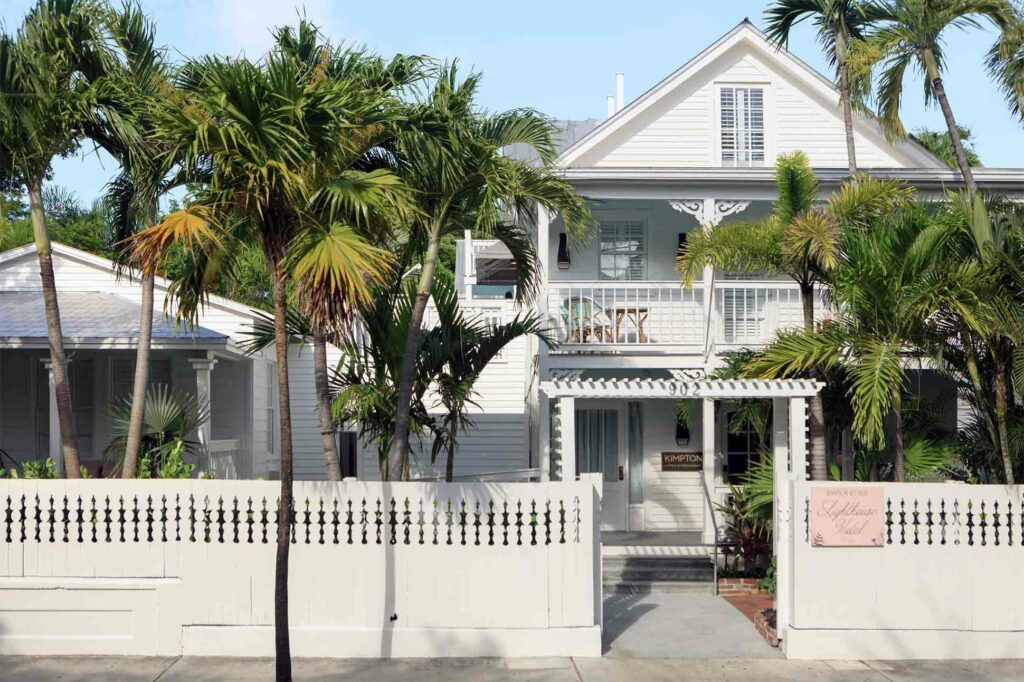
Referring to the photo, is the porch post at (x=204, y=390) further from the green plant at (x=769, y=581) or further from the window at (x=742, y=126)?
the window at (x=742, y=126)

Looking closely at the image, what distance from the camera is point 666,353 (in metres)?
15.9

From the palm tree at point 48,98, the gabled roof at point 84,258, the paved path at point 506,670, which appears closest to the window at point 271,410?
the gabled roof at point 84,258

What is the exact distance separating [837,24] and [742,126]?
3.23m

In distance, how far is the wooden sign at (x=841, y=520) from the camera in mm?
10359

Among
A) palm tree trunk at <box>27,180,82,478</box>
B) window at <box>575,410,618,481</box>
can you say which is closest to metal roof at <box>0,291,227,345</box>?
palm tree trunk at <box>27,180,82,478</box>

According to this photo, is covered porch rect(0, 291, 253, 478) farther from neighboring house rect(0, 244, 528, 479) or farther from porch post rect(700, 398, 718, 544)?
porch post rect(700, 398, 718, 544)

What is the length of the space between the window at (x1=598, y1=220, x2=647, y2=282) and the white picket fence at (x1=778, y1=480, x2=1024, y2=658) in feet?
25.7

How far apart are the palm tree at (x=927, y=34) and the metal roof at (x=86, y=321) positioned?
9140 mm

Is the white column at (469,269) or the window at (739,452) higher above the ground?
the white column at (469,269)

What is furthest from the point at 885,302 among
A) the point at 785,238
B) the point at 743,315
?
the point at 743,315

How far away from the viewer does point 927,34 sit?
14000 millimetres

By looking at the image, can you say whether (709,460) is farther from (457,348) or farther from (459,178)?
(459,178)

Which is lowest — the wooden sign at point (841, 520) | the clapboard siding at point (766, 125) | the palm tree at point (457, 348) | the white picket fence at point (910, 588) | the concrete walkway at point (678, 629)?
the concrete walkway at point (678, 629)

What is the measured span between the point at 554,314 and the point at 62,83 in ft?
24.7
